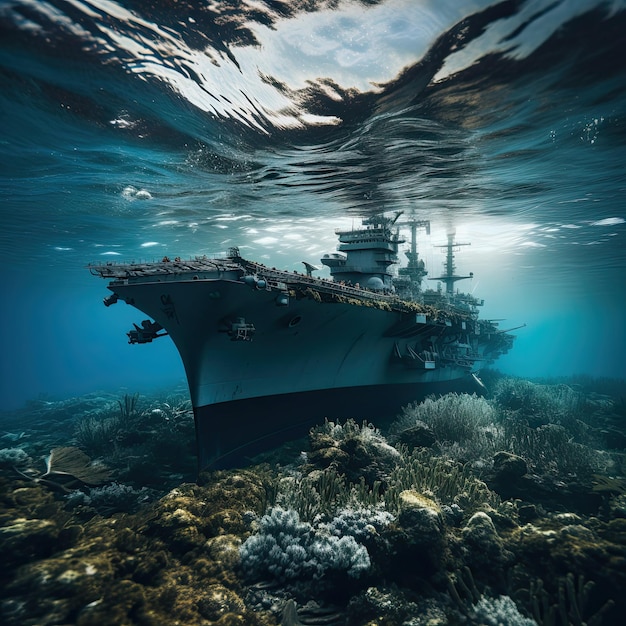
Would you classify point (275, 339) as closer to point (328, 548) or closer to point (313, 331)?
point (313, 331)

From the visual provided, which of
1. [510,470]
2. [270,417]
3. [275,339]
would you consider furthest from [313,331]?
[510,470]

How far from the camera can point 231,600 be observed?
16.6 feet

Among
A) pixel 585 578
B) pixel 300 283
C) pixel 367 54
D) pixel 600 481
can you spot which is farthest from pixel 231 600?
pixel 367 54

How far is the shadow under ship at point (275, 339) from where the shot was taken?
970 cm

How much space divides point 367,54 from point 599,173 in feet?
46.4

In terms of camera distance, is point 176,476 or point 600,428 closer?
point 176,476

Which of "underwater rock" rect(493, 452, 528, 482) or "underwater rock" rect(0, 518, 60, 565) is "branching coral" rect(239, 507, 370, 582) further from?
"underwater rock" rect(493, 452, 528, 482)

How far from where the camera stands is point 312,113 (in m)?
12.1

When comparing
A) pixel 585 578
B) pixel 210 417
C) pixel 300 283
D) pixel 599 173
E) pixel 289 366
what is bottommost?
pixel 585 578

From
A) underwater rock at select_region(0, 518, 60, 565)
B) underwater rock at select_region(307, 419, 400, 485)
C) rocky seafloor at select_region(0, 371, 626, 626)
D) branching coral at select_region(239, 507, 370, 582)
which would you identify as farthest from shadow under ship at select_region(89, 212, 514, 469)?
branching coral at select_region(239, 507, 370, 582)

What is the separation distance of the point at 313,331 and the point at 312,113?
760 centimetres

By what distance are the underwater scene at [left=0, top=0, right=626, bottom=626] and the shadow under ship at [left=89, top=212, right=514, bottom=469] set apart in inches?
4.4

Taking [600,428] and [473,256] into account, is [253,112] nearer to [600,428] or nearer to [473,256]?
[600,428]

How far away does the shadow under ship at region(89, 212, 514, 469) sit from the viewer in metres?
9.70
